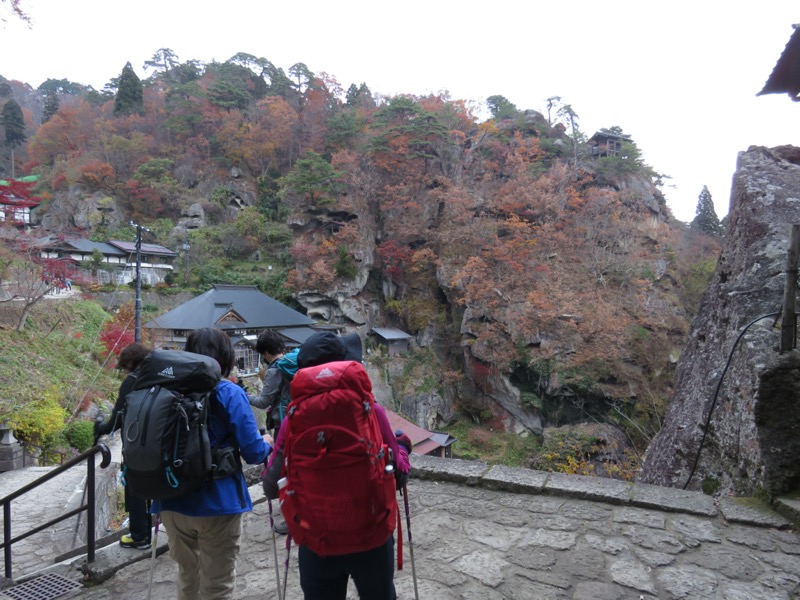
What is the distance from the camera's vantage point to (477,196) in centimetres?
2245

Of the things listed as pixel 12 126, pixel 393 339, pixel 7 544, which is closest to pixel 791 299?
pixel 7 544

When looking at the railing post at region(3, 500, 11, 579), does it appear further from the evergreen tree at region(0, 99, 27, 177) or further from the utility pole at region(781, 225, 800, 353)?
the evergreen tree at region(0, 99, 27, 177)

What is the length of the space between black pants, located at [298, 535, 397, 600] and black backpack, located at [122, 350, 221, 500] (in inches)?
23.7

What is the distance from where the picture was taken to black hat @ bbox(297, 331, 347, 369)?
74.0 inches

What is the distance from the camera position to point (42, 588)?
2.69 metres

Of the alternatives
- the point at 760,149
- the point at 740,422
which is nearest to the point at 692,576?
the point at 740,422

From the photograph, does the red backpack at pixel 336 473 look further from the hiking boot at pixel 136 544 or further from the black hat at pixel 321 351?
the hiking boot at pixel 136 544

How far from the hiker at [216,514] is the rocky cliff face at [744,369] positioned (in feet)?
10.9

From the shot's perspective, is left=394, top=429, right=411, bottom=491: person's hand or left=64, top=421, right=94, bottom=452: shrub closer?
left=394, top=429, right=411, bottom=491: person's hand

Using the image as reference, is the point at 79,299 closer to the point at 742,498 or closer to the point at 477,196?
the point at 477,196

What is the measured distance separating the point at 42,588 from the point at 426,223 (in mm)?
21691

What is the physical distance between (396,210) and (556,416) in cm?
1287

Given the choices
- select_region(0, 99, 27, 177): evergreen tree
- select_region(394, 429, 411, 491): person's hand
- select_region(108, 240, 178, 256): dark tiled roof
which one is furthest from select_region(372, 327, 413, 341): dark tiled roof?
select_region(0, 99, 27, 177): evergreen tree

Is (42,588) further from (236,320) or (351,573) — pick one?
(236,320)
